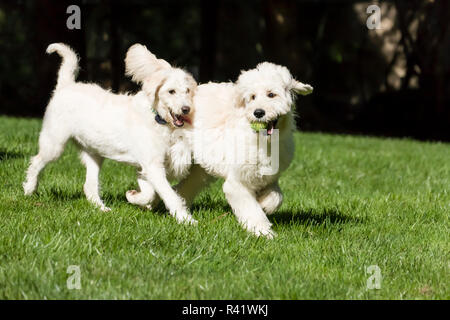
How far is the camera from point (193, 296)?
11.3 feet

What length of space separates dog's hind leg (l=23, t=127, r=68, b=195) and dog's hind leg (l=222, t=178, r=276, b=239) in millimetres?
1746

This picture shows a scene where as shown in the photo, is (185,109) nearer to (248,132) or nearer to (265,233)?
(248,132)

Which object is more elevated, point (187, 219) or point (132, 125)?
point (132, 125)

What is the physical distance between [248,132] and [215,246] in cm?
95

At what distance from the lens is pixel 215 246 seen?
439cm

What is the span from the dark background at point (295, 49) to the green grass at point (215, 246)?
32.9ft

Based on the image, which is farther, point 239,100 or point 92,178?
point 92,178

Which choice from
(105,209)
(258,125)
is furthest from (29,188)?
(258,125)

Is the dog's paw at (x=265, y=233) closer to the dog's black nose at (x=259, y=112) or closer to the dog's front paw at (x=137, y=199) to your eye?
the dog's black nose at (x=259, y=112)

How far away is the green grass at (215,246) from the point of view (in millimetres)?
3582

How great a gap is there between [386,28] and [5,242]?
61.1 ft

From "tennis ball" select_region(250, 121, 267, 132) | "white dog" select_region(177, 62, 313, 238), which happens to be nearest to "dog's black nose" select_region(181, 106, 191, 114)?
"white dog" select_region(177, 62, 313, 238)

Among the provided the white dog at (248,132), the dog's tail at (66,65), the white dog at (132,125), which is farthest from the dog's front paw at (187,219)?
the dog's tail at (66,65)
